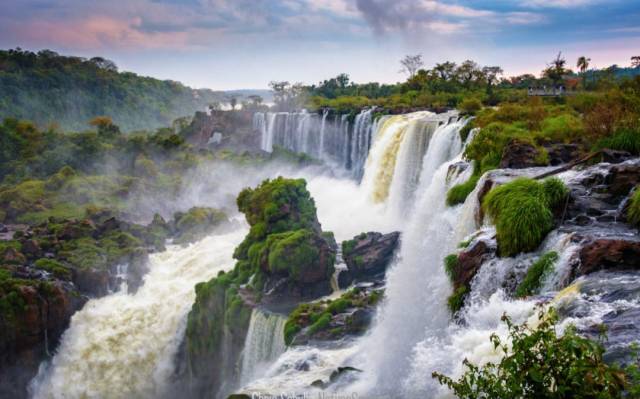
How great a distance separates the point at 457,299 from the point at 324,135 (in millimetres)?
33169

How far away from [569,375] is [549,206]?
6.36 meters

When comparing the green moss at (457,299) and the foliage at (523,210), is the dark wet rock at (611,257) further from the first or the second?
the green moss at (457,299)

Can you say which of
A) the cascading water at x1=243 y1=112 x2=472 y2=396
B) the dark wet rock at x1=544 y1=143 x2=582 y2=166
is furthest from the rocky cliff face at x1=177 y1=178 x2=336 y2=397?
the dark wet rock at x1=544 y1=143 x2=582 y2=166

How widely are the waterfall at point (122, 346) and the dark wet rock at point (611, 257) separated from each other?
1826cm

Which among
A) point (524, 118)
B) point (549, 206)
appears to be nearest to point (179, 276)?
point (524, 118)

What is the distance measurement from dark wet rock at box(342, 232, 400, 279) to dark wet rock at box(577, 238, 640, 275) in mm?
13084

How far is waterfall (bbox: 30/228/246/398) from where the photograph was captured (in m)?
23.9

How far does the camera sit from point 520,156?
1473cm

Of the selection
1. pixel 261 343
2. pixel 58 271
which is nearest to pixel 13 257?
pixel 58 271

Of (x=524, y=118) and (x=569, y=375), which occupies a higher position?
(x=524, y=118)

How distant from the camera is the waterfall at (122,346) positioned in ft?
78.3

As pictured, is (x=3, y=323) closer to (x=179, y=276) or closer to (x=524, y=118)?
(x=179, y=276)

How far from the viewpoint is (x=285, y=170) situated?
137ft

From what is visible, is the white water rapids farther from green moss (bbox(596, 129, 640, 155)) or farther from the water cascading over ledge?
green moss (bbox(596, 129, 640, 155))
